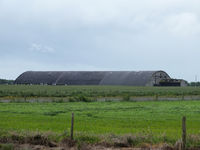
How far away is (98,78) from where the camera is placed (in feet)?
359

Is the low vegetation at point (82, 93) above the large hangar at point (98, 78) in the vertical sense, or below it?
below

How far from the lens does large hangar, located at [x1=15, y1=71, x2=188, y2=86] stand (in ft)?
333

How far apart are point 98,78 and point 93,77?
1.73 meters

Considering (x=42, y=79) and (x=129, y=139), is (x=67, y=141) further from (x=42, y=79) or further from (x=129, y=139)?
(x=42, y=79)

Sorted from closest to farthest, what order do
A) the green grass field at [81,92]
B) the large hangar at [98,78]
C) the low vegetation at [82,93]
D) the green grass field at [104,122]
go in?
the green grass field at [104,122]
the low vegetation at [82,93]
the green grass field at [81,92]
the large hangar at [98,78]

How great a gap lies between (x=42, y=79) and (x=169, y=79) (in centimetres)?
3563

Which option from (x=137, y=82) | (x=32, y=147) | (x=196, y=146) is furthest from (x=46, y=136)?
(x=137, y=82)

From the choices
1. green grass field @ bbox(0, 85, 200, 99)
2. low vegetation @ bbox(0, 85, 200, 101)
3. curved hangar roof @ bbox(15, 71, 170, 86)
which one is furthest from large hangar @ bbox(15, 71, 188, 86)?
low vegetation @ bbox(0, 85, 200, 101)

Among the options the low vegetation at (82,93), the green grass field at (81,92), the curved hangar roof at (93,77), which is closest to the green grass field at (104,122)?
the low vegetation at (82,93)

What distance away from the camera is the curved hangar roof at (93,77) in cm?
10131

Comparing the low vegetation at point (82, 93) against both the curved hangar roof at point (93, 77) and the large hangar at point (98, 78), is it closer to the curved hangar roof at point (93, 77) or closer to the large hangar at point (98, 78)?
the curved hangar roof at point (93, 77)

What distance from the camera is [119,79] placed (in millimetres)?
106625

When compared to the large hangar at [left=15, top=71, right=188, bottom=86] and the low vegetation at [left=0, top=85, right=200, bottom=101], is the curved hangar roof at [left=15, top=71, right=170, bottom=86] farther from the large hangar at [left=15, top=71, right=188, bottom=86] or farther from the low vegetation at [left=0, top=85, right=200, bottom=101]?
the low vegetation at [left=0, top=85, right=200, bottom=101]

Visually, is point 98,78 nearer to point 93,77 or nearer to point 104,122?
point 93,77
